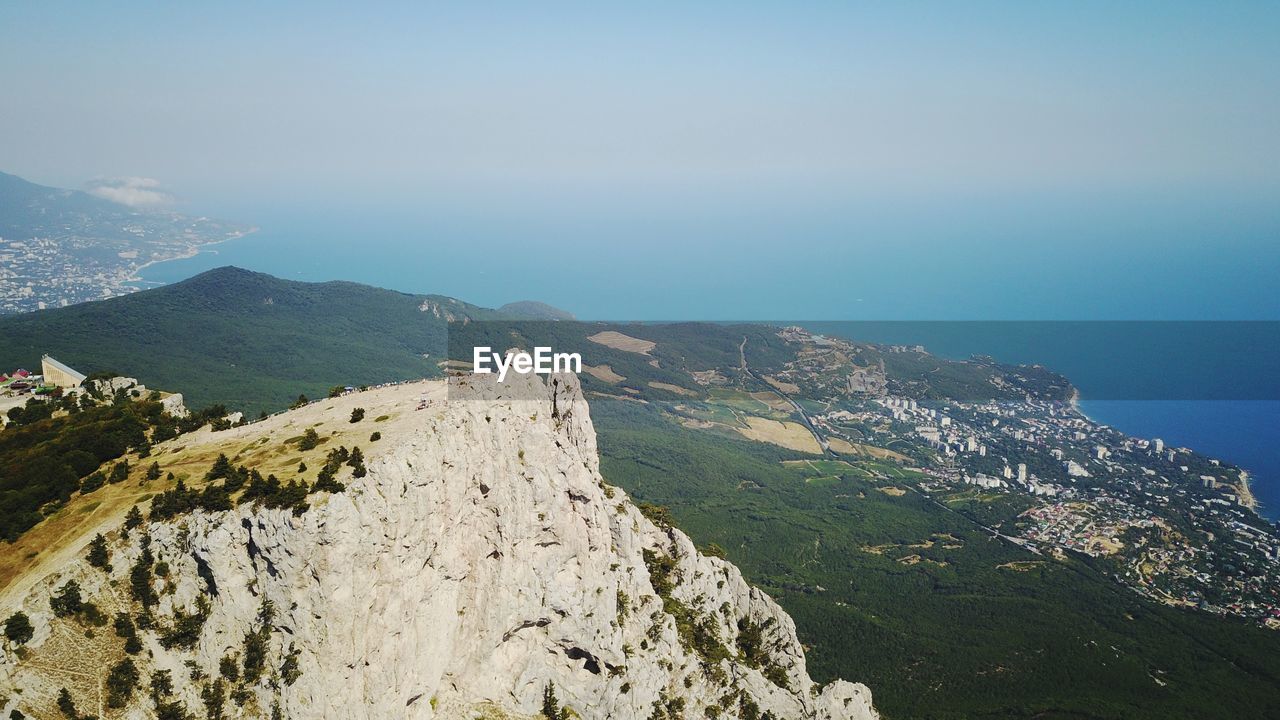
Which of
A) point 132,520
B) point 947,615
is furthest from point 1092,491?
point 132,520

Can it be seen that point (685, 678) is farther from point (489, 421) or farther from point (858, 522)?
point (858, 522)

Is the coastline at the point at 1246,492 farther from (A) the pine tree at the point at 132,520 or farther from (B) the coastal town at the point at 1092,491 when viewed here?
(A) the pine tree at the point at 132,520

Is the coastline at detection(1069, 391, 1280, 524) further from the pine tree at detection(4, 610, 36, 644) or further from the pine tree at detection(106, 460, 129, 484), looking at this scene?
the pine tree at detection(4, 610, 36, 644)

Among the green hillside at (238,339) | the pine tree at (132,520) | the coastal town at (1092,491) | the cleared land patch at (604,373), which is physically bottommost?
the coastal town at (1092,491)

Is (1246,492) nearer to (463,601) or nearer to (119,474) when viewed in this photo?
(463,601)

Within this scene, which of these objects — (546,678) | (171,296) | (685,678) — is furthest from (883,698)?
(171,296)

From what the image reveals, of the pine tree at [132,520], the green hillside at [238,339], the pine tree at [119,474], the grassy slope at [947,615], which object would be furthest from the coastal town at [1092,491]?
the pine tree at [119,474]
